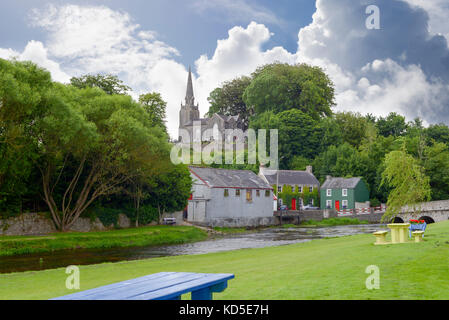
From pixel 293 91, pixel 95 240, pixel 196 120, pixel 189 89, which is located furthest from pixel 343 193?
pixel 189 89

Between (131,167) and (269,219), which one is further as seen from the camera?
A: (269,219)

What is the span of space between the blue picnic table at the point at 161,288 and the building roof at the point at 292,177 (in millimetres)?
79116

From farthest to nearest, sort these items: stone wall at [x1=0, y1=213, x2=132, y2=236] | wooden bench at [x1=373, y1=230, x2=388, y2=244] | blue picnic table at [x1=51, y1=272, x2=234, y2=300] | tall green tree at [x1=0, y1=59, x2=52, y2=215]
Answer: stone wall at [x1=0, y1=213, x2=132, y2=236] → tall green tree at [x1=0, y1=59, x2=52, y2=215] → wooden bench at [x1=373, y1=230, x2=388, y2=244] → blue picnic table at [x1=51, y1=272, x2=234, y2=300]

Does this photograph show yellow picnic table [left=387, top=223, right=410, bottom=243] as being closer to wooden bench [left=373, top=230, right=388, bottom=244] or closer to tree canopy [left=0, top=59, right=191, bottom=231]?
wooden bench [left=373, top=230, right=388, bottom=244]

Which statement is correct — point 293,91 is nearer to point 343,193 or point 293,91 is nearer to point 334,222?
point 343,193

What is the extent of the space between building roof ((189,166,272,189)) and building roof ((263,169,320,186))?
40.8ft

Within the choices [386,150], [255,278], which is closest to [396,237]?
[255,278]

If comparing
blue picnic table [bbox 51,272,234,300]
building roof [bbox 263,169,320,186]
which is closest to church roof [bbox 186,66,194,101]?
building roof [bbox 263,169,320,186]

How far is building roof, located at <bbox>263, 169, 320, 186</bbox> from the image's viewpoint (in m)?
87.2

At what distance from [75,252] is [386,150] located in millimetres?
73078

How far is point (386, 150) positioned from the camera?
91812 mm

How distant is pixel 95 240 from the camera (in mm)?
40781

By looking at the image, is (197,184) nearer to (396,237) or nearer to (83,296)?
(396,237)

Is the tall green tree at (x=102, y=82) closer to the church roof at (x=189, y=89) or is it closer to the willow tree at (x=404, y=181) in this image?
the willow tree at (x=404, y=181)
